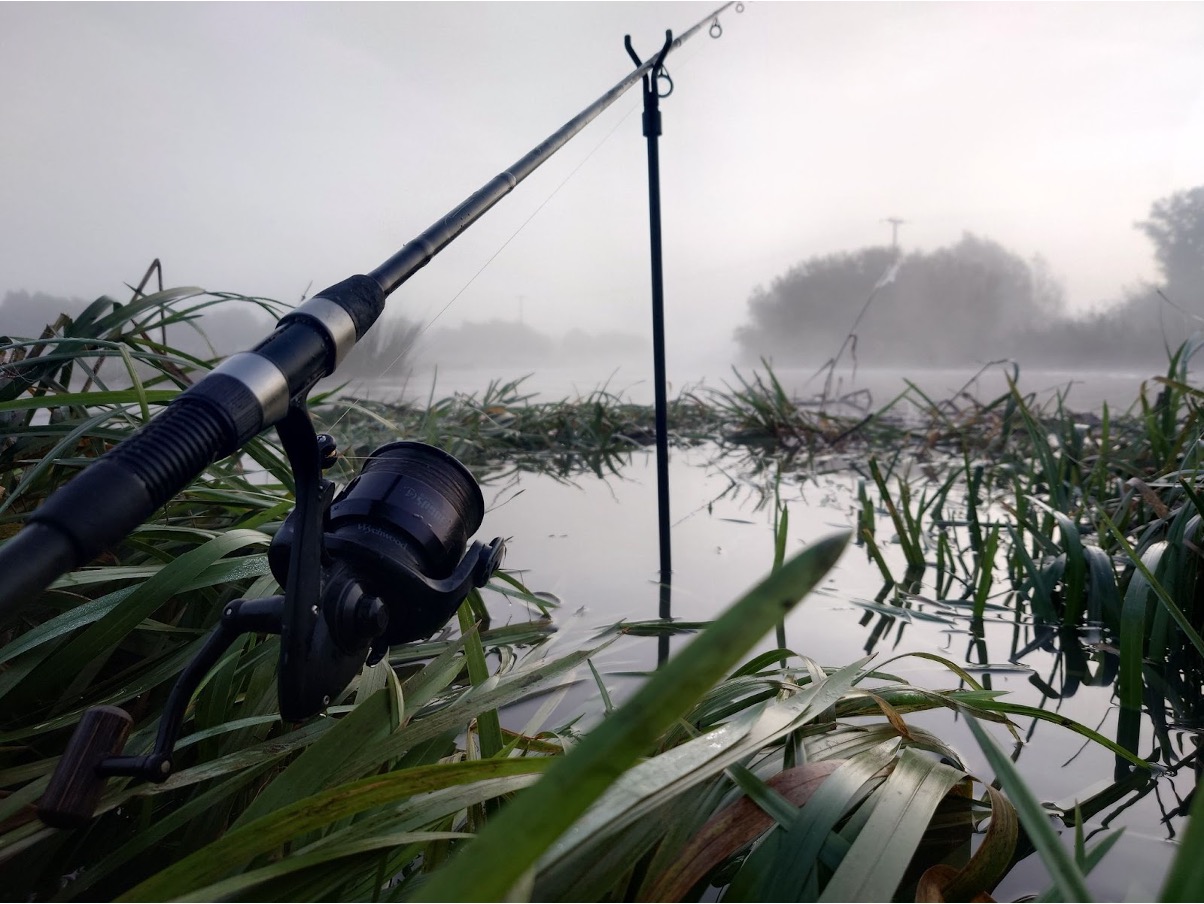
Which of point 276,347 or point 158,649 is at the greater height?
point 276,347

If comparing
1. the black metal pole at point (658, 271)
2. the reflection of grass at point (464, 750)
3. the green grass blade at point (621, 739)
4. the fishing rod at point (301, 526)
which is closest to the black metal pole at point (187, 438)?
the fishing rod at point (301, 526)

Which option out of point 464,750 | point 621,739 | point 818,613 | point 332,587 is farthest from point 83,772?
point 818,613

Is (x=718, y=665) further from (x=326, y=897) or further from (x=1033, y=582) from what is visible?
(x=1033, y=582)

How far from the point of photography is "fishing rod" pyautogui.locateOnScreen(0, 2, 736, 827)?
0.43m

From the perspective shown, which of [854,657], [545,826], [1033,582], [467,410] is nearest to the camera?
[545,826]

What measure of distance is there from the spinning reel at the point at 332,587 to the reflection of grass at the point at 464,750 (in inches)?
1.6

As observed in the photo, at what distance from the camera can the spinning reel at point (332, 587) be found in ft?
1.98

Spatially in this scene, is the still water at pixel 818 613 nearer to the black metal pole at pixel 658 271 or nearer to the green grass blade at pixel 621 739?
the black metal pole at pixel 658 271

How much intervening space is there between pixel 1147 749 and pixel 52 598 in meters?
1.21

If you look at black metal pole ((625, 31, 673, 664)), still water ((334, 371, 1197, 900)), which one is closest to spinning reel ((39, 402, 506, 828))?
still water ((334, 371, 1197, 900))

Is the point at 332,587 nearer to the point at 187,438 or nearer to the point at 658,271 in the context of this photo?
the point at 187,438

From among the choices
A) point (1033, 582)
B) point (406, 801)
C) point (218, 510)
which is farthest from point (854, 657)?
point (218, 510)

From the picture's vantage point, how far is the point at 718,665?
0.74 ft

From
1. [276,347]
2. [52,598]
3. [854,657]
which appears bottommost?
[854,657]
